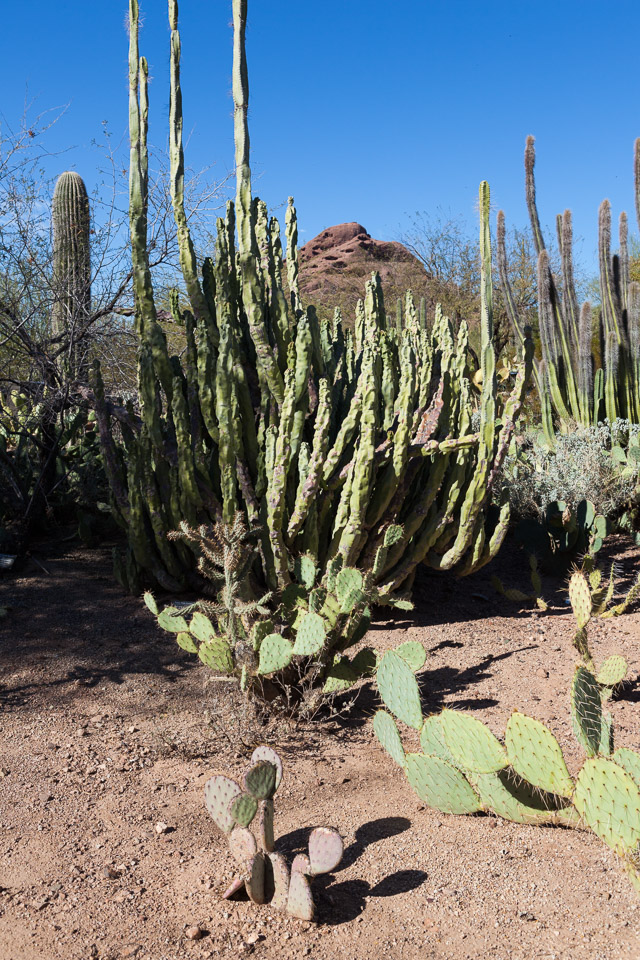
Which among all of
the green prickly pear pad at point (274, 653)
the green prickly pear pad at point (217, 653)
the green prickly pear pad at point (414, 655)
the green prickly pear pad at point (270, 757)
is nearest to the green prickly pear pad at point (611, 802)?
the green prickly pear pad at point (270, 757)

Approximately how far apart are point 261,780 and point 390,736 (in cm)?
61

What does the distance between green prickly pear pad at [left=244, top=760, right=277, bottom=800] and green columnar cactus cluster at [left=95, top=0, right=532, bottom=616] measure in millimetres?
1638

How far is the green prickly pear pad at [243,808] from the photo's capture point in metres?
2.26

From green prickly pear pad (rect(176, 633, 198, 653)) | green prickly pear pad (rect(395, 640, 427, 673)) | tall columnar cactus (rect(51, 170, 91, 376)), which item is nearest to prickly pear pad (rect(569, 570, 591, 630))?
green prickly pear pad (rect(395, 640, 427, 673))

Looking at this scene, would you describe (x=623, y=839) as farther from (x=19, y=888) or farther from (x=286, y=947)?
(x=19, y=888)

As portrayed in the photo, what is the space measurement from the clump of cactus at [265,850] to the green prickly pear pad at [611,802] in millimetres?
732

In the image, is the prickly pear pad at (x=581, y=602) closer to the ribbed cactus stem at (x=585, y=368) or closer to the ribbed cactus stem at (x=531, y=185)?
the ribbed cactus stem at (x=585, y=368)

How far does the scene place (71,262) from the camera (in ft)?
23.2

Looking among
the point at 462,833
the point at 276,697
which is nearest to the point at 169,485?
the point at 276,697

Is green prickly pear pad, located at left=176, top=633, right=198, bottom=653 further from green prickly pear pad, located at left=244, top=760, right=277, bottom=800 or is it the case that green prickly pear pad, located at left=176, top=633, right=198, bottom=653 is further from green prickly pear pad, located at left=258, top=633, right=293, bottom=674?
green prickly pear pad, located at left=244, top=760, right=277, bottom=800

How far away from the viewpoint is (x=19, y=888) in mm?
2365

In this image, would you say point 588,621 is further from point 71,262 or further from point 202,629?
point 71,262

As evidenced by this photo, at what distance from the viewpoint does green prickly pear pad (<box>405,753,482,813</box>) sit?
2584 millimetres

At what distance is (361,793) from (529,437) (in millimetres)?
6987
